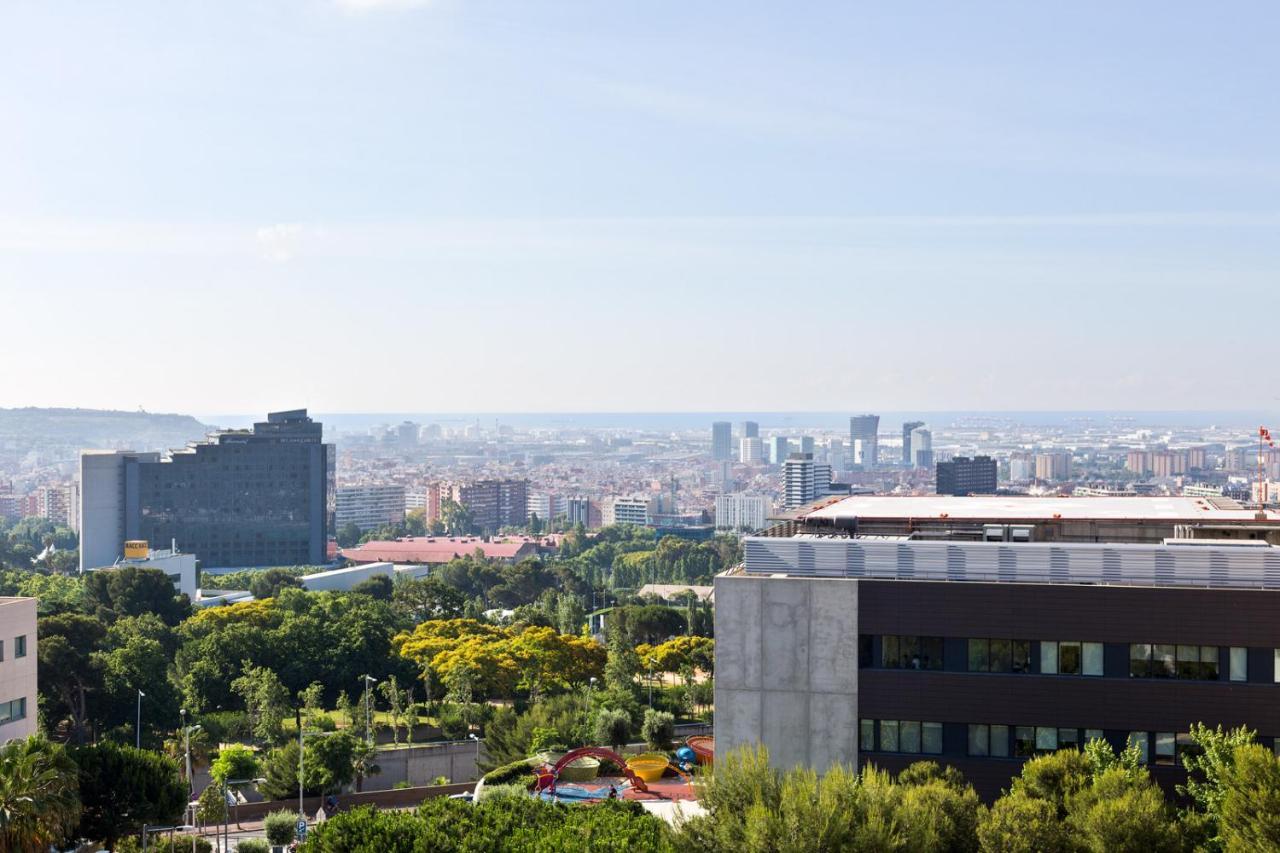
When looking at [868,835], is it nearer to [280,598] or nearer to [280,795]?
[280,795]

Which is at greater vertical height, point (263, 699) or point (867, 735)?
Result: point (867, 735)

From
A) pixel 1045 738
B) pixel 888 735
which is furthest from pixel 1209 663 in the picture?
pixel 888 735

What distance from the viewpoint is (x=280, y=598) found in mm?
115188

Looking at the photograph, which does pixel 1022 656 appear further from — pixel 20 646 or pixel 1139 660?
pixel 20 646

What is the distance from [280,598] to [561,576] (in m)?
58.0

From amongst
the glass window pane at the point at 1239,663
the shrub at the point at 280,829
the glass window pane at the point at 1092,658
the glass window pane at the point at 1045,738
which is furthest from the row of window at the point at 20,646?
the glass window pane at the point at 1239,663

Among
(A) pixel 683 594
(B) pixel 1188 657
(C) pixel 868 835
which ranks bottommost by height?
(A) pixel 683 594

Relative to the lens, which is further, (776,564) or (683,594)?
(683,594)

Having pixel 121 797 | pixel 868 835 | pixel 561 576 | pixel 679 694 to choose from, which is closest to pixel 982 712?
pixel 868 835

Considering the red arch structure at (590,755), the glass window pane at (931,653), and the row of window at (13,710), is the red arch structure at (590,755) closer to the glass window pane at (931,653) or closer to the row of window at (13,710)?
the row of window at (13,710)

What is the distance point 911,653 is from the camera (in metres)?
38.1

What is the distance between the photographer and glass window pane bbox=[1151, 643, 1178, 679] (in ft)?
120

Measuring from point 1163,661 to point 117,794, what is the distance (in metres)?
32.2

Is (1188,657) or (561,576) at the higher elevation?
(1188,657)
